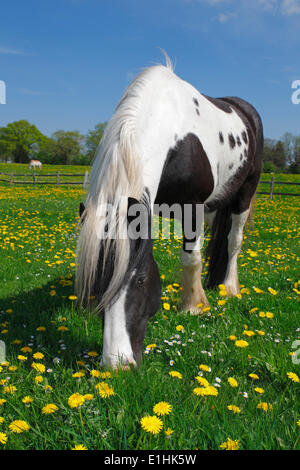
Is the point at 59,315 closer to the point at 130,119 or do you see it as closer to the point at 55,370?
the point at 55,370

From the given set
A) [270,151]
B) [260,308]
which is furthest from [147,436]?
[270,151]

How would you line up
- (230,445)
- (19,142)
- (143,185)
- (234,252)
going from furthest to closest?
1. (19,142)
2. (234,252)
3. (143,185)
4. (230,445)

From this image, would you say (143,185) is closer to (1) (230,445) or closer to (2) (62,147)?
(1) (230,445)

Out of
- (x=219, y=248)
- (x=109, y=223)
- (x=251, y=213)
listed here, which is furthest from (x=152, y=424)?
(x=251, y=213)

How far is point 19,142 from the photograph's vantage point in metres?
80.4

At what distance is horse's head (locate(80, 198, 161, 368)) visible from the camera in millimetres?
2014

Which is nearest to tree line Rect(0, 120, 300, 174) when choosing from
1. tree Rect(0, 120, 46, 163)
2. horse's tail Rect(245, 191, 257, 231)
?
tree Rect(0, 120, 46, 163)

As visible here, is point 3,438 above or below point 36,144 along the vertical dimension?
below

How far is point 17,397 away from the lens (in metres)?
1.93

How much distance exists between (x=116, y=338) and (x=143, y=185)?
3.08ft

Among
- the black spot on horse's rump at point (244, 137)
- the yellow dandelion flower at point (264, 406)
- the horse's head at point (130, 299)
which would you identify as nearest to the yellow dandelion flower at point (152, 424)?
the horse's head at point (130, 299)

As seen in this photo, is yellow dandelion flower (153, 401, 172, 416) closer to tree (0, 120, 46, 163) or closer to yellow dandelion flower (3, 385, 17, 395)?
yellow dandelion flower (3, 385, 17, 395)

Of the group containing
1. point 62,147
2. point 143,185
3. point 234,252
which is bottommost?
point 234,252
